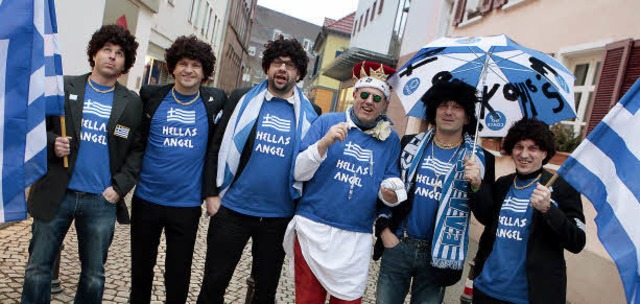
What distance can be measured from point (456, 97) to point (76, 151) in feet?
7.28

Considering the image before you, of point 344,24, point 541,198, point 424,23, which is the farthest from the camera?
point 344,24

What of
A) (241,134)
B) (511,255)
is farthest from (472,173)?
(241,134)

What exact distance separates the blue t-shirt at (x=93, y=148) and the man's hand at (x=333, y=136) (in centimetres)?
128

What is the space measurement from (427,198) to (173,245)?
5.27ft

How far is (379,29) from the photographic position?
794 inches

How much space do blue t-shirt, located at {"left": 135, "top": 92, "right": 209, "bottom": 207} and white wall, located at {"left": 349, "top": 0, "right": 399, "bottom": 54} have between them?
15.7m

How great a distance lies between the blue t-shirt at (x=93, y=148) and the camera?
287 cm

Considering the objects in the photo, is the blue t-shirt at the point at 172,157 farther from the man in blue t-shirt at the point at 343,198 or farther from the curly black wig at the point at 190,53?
the man in blue t-shirt at the point at 343,198

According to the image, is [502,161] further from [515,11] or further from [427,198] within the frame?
[427,198]

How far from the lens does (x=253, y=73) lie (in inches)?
2606

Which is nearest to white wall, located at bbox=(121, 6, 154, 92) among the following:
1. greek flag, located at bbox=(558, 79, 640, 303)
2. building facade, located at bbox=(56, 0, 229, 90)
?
building facade, located at bbox=(56, 0, 229, 90)

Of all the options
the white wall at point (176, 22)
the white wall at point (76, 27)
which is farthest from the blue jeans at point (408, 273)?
the white wall at point (176, 22)

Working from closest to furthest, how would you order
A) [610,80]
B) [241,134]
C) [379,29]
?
1. [241,134]
2. [610,80]
3. [379,29]

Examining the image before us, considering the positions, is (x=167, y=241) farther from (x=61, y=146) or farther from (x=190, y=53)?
(x=190, y=53)
